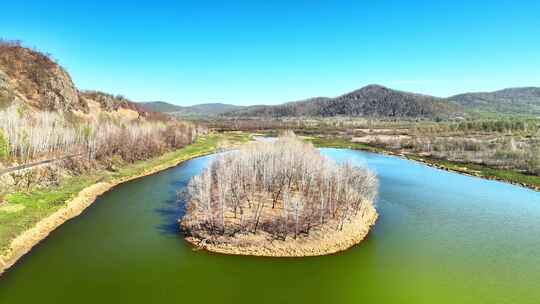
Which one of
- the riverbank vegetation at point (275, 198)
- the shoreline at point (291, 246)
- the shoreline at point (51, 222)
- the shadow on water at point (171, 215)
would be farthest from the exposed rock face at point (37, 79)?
the shoreline at point (291, 246)

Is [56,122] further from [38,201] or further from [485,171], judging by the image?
[485,171]

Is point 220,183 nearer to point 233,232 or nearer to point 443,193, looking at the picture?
point 233,232

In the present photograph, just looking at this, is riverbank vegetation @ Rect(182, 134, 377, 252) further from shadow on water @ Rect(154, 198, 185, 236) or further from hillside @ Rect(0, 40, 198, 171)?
hillside @ Rect(0, 40, 198, 171)

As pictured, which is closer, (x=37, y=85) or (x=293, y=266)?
(x=293, y=266)

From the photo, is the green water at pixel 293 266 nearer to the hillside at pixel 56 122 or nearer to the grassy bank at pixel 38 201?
the grassy bank at pixel 38 201

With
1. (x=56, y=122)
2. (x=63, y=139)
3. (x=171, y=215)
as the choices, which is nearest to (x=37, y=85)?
(x=56, y=122)

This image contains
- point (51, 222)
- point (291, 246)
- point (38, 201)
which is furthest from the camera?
point (38, 201)
